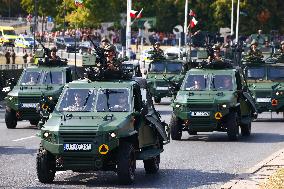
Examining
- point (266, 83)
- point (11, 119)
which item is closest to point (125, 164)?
point (11, 119)

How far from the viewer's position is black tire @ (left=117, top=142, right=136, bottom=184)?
1684cm

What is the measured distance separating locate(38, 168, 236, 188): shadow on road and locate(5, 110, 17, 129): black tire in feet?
41.3

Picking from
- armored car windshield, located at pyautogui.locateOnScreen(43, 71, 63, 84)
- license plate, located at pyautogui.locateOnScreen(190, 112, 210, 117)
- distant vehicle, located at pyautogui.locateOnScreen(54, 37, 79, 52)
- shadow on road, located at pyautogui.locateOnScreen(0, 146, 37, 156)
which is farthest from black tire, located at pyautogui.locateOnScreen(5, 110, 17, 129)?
distant vehicle, located at pyautogui.locateOnScreen(54, 37, 79, 52)

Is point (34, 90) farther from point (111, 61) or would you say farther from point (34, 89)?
point (111, 61)

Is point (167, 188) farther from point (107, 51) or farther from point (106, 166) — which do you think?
→ point (107, 51)

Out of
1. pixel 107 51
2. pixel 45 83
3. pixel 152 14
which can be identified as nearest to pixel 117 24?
pixel 152 14

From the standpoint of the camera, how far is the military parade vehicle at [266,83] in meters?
36.7

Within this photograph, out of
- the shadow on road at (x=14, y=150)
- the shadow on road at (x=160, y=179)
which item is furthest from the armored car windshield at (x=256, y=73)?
the shadow on road at (x=160, y=179)

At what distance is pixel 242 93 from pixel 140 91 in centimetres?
1056

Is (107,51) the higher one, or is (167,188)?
(107,51)

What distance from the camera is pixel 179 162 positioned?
70.7 feet

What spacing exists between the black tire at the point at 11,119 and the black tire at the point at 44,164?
14785mm

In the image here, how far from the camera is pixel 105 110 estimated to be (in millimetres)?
18094

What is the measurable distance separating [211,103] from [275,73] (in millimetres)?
10793
